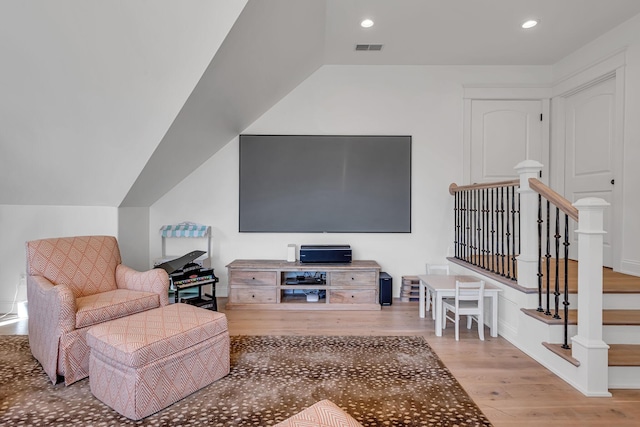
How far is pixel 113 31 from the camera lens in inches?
77.8

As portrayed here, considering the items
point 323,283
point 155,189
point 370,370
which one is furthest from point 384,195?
point 155,189

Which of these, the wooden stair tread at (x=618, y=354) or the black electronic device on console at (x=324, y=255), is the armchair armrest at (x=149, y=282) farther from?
the wooden stair tread at (x=618, y=354)

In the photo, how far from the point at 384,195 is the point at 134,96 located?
2.73 meters

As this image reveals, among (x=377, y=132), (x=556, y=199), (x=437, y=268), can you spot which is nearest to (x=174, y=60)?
(x=377, y=132)

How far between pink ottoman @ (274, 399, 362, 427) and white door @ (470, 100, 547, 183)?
3576mm

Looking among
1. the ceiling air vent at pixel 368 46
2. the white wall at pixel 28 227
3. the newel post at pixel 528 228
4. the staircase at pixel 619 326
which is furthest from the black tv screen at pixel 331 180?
the staircase at pixel 619 326

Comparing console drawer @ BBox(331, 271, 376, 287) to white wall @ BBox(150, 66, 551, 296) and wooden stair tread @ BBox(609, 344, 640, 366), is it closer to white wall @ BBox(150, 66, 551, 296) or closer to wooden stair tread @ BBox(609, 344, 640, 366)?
white wall @ BBox(150, 66, 551, 296)

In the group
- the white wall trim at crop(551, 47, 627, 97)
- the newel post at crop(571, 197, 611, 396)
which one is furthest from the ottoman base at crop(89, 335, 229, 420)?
the white wall trim at crop(551, 47, 627, 97)

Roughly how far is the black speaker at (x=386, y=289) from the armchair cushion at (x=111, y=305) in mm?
2273

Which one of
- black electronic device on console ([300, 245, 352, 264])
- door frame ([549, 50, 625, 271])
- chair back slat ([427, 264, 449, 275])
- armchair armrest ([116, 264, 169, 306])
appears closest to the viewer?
armchair armrest ([116, 264, 169, 306])

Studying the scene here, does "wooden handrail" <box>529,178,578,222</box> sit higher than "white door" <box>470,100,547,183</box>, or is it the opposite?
"white door" <box>470,100,547,183</box>

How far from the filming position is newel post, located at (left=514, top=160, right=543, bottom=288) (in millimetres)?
2441

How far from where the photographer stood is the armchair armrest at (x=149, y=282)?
2336mm

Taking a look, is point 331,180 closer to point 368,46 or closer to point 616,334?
point 368,46
